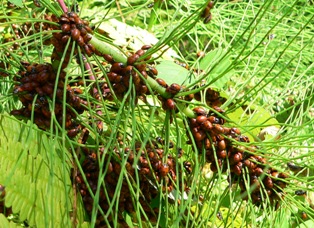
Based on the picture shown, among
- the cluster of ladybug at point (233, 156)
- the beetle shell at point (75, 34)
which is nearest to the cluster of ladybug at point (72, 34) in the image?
the beetle shell at point (75, 34)

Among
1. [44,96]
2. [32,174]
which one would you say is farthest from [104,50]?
[32,174]

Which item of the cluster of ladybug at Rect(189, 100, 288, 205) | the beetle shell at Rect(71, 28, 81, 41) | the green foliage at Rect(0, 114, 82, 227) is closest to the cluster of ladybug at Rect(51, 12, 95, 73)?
the beetle shell at Rect(71, 28, 81, 41)

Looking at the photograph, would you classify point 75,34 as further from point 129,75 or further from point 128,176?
point 128,176

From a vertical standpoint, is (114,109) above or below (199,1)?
below

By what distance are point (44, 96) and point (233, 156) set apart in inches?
16.0

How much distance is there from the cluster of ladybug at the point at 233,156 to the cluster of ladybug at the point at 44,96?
0.25m

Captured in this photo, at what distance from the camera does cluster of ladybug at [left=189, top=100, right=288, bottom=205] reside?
46.3 inches

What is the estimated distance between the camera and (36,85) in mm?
1160

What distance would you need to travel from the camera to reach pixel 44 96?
1.16 m

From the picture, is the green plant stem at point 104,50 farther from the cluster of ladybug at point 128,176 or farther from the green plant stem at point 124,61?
the cluster of ladybug at point 128,176

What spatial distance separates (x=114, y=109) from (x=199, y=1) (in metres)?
1.32

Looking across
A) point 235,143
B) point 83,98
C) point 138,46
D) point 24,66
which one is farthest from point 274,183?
point 138,46

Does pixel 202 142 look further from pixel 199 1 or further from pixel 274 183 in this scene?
pixel 199 1

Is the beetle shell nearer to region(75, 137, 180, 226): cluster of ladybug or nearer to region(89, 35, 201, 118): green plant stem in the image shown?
region(89, 35, 201, 118): green plant stem
